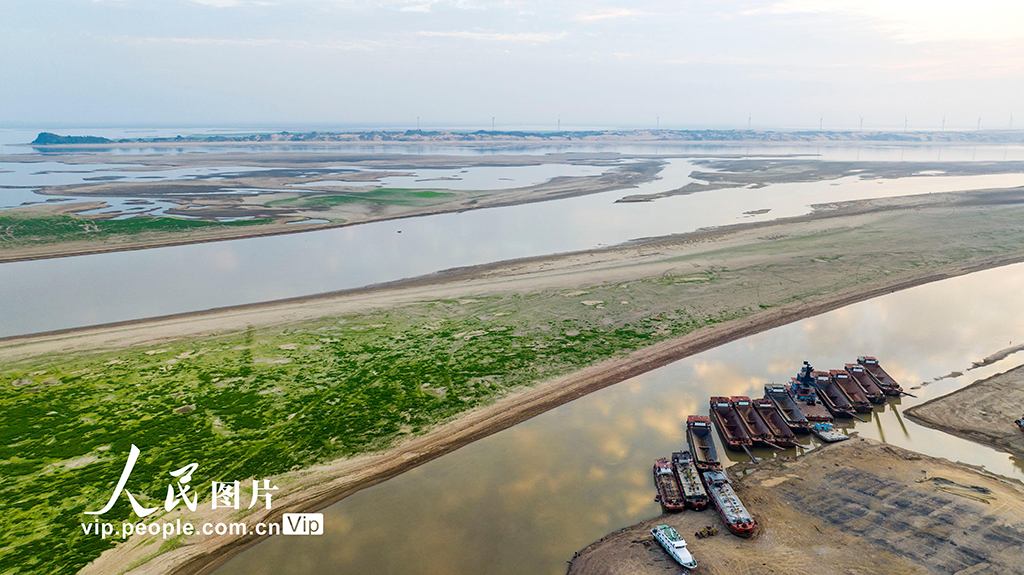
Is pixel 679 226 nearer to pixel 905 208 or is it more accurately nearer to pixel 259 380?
pixel 905 208

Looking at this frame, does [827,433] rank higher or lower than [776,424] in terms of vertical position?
lower

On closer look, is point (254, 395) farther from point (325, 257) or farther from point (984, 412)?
point (984, 412)

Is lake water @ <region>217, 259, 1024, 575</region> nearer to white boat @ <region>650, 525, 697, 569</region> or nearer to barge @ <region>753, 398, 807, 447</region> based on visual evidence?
barge @ <region>753, 398, 807, 447</region>

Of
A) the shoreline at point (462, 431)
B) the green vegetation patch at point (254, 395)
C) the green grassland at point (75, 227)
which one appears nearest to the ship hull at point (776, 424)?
the shoreline at point (462, 431)

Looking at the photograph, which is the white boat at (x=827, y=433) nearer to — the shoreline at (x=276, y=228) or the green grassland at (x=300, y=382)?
the green grassland at (x=300, y=382)

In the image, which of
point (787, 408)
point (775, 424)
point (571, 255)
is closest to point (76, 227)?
point (571, 255)

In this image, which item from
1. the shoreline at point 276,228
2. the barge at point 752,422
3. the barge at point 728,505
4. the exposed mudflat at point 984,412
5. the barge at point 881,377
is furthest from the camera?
the shoreline at point 276,228
